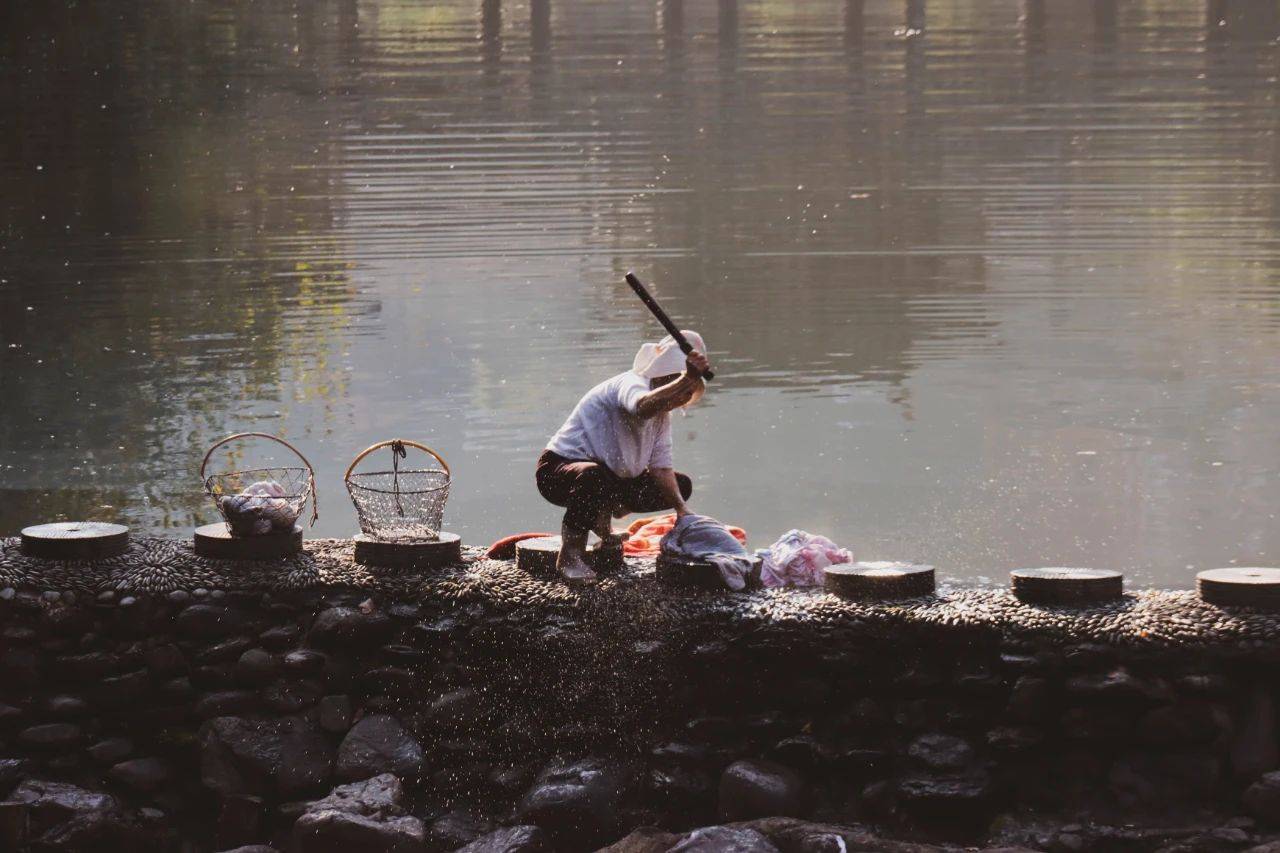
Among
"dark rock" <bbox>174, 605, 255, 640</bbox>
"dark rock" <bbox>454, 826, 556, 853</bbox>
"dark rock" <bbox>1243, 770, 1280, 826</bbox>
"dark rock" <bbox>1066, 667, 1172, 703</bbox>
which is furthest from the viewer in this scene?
"dark rock" <bbox>174, 605, 255, 640</bbox>

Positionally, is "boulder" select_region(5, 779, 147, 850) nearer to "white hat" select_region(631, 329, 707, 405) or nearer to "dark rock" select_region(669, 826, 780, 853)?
"dark rock" select_region(669, 826, 780, 853)

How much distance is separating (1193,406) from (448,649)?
281 inches

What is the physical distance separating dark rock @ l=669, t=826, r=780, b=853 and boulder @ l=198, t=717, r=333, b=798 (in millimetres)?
1412

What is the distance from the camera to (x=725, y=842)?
15.0 ft

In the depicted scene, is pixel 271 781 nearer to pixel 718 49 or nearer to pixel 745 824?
pixel 745 824

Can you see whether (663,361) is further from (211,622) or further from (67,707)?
(67,707)

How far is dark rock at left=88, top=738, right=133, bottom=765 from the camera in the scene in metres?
5.45

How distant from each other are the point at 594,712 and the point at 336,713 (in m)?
0.93

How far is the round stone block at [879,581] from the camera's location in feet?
16.5

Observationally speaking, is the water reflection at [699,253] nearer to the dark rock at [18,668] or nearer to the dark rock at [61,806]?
the dark rock at [18,668]

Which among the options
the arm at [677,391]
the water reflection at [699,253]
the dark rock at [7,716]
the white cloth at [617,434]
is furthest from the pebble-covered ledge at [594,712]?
the water reflection at [699,253]

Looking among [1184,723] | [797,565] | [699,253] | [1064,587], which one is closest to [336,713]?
[797,565]

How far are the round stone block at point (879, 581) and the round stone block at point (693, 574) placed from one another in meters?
0.25

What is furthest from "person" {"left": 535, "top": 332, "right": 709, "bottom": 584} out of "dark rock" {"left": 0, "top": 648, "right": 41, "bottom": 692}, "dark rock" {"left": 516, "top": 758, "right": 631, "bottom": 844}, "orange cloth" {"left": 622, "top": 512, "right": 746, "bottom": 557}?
"dark rock" {"left": 0, "top": 648, "right": 41, "bottom": 692}
